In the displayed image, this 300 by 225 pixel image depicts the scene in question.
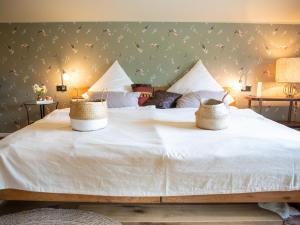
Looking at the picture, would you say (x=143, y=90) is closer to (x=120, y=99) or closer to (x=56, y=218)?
(x=120, y=99)

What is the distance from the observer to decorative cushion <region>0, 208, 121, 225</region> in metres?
1.64

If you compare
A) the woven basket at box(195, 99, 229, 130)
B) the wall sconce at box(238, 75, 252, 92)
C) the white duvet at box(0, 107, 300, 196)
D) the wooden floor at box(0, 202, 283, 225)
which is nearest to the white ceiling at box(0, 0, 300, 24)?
the wall sconce at box(238, 75, 252, 92)

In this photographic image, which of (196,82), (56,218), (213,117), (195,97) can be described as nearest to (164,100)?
(195,97)

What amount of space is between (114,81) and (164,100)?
0.98m

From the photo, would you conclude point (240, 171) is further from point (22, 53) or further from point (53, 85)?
point (22, 53)

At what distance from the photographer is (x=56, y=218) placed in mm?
1674

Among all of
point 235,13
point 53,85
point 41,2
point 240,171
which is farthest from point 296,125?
point 41,2

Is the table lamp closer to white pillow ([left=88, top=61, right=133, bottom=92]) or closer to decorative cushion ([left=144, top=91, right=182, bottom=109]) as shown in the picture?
decorative cushion ([left=144, top=91, right=182, bottom=109])

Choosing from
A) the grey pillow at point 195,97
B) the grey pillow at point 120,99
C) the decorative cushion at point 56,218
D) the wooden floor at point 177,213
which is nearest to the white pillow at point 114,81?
the grey pillow at point 120,99

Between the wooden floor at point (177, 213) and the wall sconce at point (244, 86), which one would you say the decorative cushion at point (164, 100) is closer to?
the wall sconce at point (244, 86)

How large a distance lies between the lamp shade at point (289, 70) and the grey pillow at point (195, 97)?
96 centimetres

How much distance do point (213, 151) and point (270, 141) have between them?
456mm

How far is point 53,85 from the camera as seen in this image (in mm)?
4090

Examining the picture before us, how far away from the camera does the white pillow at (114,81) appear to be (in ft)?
12.7
